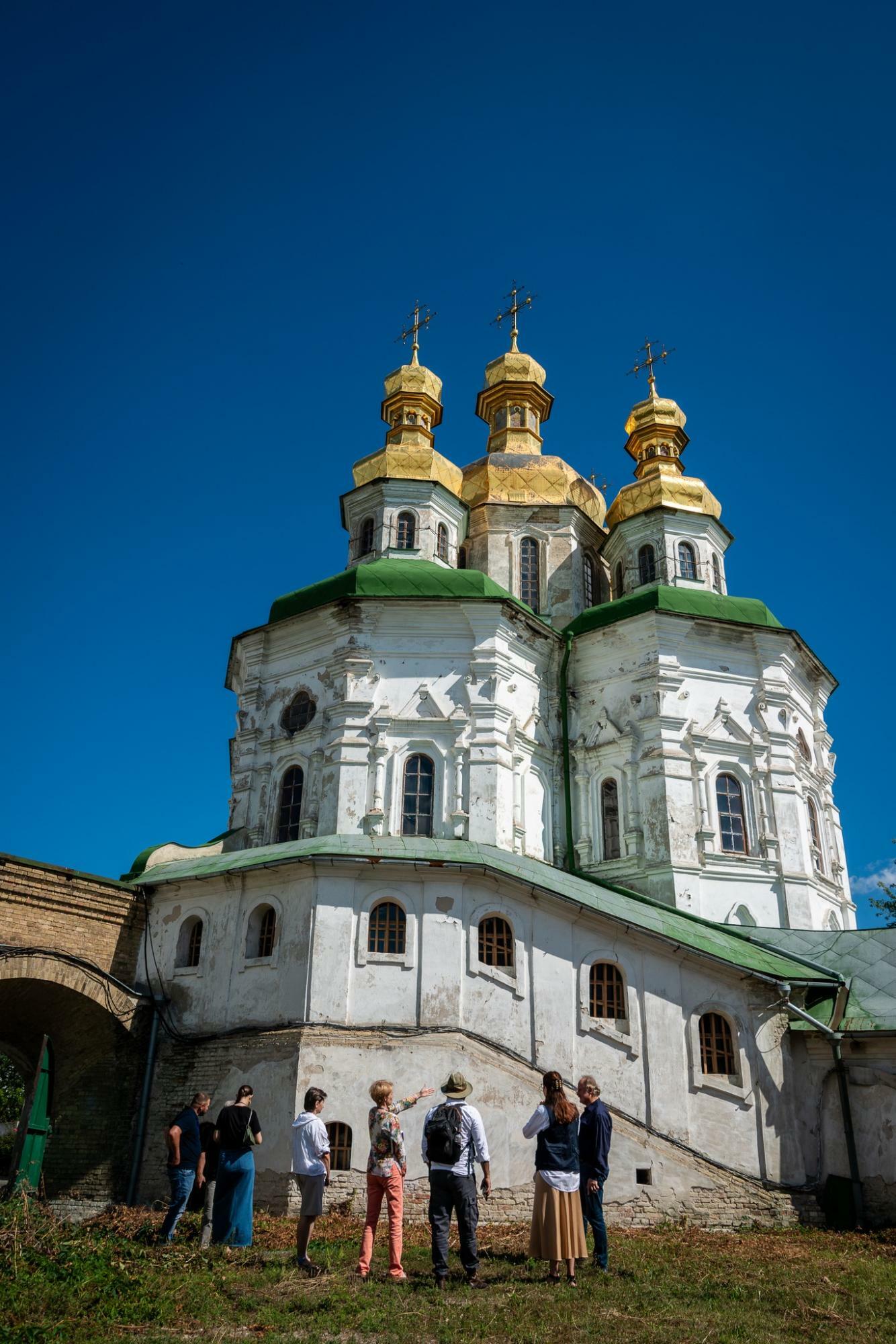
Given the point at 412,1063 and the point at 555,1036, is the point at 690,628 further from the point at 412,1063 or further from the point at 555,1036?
the point at 412,1063

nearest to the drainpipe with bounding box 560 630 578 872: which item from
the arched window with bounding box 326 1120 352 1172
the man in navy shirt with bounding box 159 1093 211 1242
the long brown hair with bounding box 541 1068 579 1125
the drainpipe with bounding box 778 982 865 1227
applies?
the drainpipe with bounding box 778 982 865 1227

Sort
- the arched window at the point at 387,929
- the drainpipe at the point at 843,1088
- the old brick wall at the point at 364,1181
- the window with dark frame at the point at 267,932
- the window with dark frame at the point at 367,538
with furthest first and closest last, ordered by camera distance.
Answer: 1. the window with dark frame at the point at 367,538
2. the window with dark frame at the point at 267,932
3. the arched window at the point at 387,929
4. the drainpipe at the point at 843,1088
5. the old brick wall at the point at 364,1181

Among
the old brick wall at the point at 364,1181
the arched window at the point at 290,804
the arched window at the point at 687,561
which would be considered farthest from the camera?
the arched window at the point at 687,561

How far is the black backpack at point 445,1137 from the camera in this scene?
770cm

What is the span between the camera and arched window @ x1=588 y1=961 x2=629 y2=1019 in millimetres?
14672

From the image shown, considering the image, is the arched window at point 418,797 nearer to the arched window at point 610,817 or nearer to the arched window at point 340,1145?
the arched window at point 610,817

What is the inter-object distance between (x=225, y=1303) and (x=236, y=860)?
897 centimetres

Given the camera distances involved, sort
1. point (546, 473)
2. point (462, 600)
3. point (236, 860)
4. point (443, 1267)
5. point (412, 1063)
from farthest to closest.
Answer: point (546, 473) → point (462, 600) → point (236, 860) → point (412, 1063) → point (443, 1267)

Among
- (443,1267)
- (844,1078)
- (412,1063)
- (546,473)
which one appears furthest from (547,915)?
(546,473)

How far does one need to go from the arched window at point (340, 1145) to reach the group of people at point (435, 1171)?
3.84m

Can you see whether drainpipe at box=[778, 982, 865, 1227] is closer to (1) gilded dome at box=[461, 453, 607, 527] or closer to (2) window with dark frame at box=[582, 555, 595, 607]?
(2) window with dark frame at box=[582, 555, 595, 607]

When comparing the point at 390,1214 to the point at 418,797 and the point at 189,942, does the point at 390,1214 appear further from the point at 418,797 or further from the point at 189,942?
the point at 418,797

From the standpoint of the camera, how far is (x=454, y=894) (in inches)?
577

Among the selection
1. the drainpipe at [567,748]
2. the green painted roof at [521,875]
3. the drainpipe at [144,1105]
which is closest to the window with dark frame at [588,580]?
the drainpipe at [567,748]
